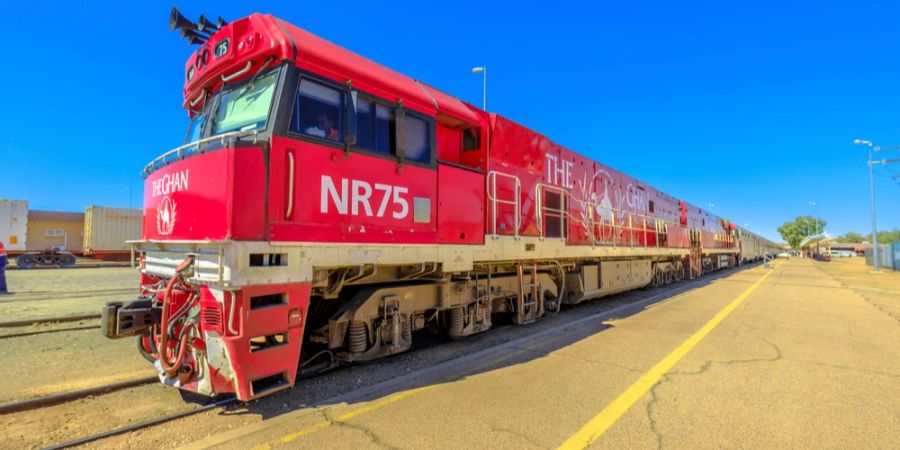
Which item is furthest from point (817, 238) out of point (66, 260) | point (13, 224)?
point (13, 224)

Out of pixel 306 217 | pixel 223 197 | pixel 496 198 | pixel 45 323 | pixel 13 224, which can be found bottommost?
pixel 45 323

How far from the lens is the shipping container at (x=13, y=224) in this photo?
24.9m

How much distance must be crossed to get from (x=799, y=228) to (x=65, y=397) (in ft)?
452

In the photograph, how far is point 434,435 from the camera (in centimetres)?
344

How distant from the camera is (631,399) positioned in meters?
4.19

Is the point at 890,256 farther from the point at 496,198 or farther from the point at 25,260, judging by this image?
the point at 25,260

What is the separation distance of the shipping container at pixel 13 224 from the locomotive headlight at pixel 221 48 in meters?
31.2

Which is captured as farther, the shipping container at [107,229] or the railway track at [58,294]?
the shipping container at [107,229]

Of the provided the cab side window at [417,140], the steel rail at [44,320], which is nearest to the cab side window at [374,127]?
the cab side window at [417,140]

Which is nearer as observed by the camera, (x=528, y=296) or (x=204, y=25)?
(x=204, y=25)

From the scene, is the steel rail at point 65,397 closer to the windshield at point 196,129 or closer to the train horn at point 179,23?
the windshield at point 196,129

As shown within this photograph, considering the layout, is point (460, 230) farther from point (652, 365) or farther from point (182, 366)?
point (182, 366)

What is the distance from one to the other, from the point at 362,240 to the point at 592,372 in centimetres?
313

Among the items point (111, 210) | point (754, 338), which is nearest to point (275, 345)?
point (754, 338)
